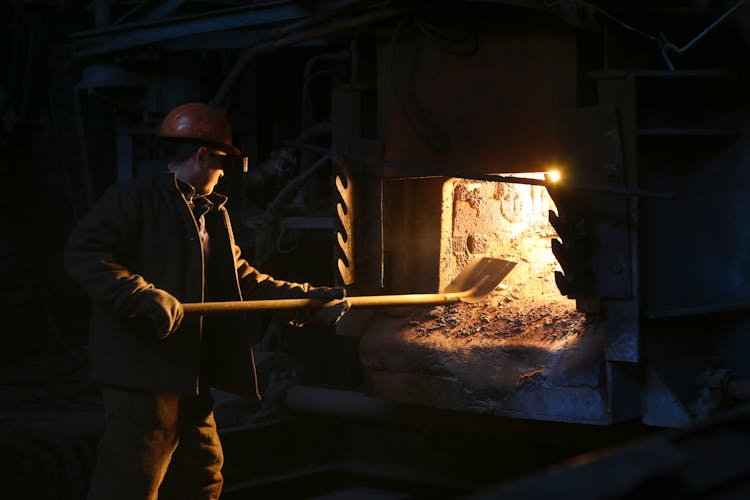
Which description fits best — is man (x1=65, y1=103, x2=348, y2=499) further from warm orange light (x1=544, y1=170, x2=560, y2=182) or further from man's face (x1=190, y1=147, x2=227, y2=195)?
warm orange light (x1=544, y1=170, x2=560, y2=182)

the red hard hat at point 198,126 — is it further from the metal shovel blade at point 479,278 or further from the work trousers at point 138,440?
the metal shovel blade at point 479,278

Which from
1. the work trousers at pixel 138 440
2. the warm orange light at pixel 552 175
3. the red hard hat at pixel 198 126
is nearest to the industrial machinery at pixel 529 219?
the warm orange light at pixel 552 175

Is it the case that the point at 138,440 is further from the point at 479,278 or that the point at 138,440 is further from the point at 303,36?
the point at 303,36

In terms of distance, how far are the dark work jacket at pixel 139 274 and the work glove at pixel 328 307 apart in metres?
0.40

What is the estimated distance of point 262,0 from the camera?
5691 mm

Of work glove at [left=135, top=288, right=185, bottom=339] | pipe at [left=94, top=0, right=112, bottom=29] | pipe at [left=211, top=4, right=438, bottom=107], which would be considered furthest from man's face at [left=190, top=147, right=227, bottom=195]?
pipe at [left=94, top=0, right=112, bottom=29]

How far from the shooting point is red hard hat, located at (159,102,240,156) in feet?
12.4

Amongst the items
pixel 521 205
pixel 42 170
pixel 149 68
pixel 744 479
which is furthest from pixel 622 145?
pixel 42 170

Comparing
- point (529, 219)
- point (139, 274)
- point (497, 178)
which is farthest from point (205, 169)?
point (529, 219)

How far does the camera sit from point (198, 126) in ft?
12.4

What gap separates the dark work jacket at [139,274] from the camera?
11.3 feet

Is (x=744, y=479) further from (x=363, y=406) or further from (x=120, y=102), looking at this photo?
(x=120, y=102)

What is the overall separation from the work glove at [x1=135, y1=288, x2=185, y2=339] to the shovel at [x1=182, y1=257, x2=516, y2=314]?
0.09 meters

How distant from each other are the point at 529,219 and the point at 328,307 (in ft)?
4.86
